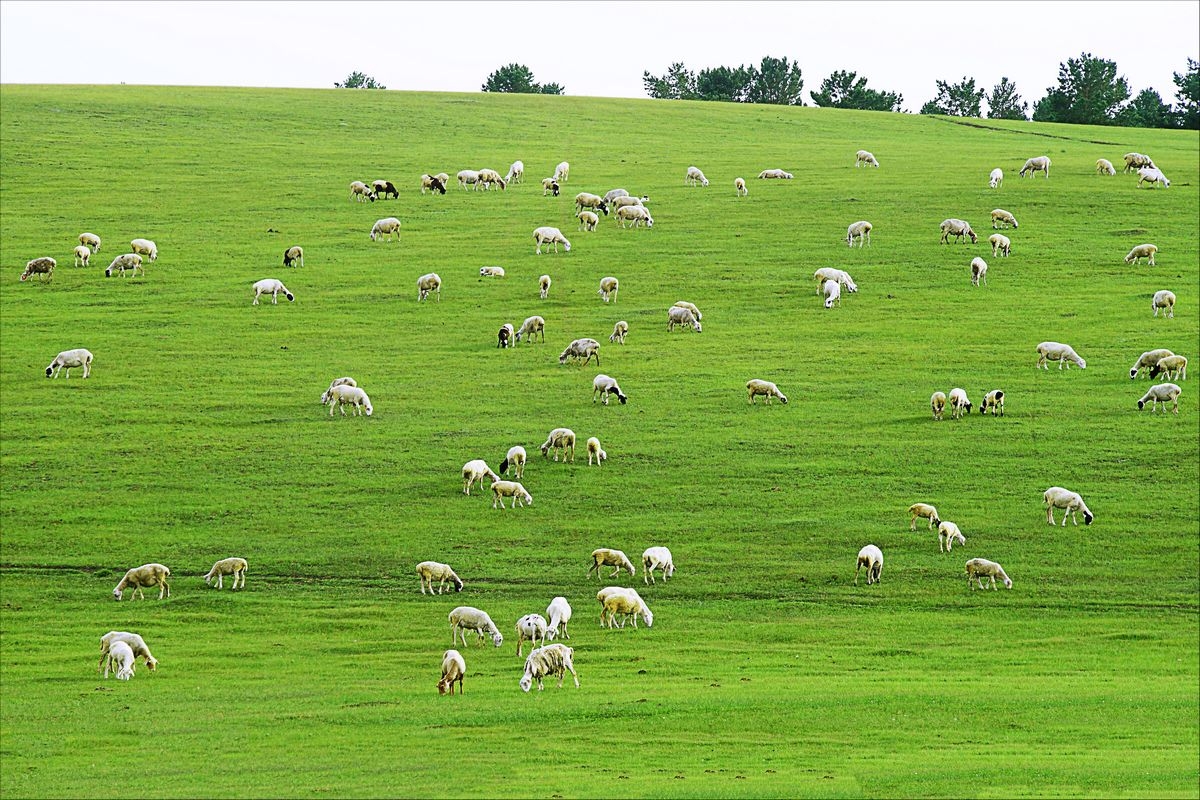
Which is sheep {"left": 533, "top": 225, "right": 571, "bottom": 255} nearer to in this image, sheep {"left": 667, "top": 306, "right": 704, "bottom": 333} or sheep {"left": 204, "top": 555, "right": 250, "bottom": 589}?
sheep {"left": 667, "top": 306, "right": 704, "bottom": 333}

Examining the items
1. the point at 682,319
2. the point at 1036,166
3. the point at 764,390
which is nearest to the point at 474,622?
the point at 764,390

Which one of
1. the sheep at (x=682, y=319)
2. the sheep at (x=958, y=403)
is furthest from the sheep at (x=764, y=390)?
the sheep at (x=682, y=319)

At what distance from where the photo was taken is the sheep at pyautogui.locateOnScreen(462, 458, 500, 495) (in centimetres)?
4097

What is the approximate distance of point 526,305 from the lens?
57969mm

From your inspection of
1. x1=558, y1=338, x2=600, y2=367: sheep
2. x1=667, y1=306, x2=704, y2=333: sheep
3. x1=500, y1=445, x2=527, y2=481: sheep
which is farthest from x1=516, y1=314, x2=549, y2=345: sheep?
x1=500, y1=445, x2=527, y2=481: sheep

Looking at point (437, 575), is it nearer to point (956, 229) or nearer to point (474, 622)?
point (474, 622)

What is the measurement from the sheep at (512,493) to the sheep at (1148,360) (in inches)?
932

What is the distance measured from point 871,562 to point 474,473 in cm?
1237

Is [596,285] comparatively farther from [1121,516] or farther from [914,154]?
[914,154]

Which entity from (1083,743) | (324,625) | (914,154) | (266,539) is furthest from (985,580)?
(914,154)

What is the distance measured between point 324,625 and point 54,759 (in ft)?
30.0

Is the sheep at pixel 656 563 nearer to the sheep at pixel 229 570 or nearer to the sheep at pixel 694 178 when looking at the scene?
the sheep at pixel 229 570

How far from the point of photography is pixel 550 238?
6475 cm

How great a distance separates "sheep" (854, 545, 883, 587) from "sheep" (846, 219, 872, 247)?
3261cm
